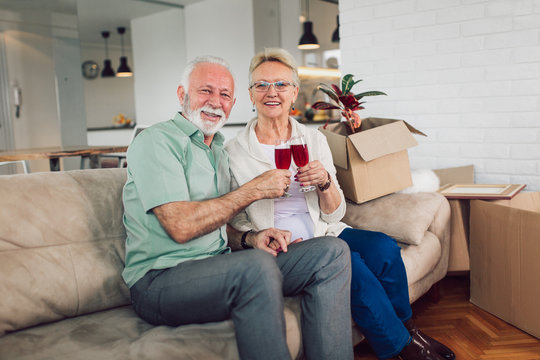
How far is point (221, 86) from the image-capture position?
165 centimetres

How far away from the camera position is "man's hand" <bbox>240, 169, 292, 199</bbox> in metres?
1.50

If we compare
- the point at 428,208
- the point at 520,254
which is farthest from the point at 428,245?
the point at 520,254

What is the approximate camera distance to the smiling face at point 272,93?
1.87 meters

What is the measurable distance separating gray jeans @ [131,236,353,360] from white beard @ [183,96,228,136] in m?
0.51

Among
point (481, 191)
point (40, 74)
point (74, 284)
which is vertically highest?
point (40, 74)

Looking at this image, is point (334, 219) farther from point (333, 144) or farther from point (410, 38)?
point (410, 38)

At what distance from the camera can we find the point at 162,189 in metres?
1.35

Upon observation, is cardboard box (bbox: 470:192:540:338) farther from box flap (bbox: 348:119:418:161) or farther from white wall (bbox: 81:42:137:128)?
white wall (bbox: 81:42:137:128)

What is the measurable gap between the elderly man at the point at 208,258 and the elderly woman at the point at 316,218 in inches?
6.4

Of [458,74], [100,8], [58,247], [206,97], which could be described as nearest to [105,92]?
[100,8]

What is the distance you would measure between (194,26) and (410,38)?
432 centimetres

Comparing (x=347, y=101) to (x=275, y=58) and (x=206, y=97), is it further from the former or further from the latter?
(x=206, y=97)

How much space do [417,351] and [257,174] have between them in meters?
0.88

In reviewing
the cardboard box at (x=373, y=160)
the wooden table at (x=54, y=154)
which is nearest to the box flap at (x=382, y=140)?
the cardboard box at (x=373, y=160)
